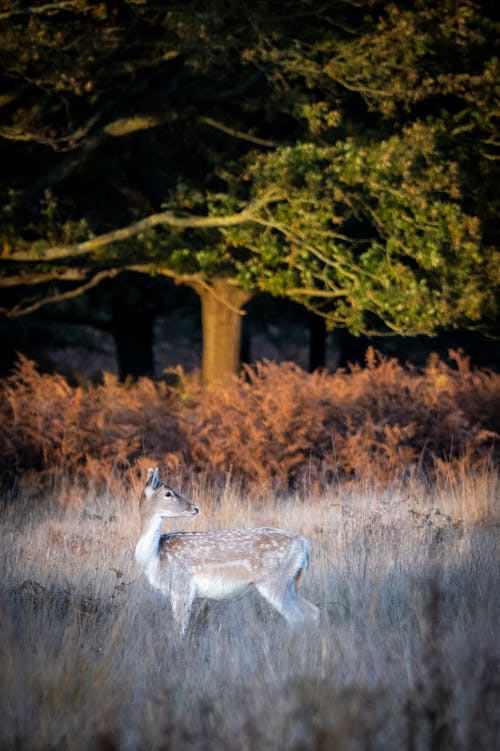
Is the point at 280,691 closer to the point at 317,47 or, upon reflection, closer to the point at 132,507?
the point at 132,507

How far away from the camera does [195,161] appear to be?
17578 millimetres

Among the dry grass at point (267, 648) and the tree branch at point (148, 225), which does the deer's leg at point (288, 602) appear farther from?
the tree branch at point (148, 225)

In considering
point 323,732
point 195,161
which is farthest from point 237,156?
point 323,732

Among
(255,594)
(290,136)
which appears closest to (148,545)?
(255,594)

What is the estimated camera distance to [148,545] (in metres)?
6.68

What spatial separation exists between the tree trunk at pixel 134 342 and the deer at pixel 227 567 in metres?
16.0

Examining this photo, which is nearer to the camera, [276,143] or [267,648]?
[267,648]

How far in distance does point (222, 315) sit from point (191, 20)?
244 inches

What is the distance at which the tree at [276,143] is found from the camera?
1302 centimetres

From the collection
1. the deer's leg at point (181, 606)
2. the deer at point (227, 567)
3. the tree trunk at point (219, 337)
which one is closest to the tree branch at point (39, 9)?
the tree trunk at point (219, 337)

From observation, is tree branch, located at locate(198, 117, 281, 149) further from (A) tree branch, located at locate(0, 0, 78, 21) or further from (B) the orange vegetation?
(B) the orange vegetation

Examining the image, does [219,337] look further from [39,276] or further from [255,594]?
[255,594]

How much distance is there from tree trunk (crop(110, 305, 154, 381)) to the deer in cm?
1598

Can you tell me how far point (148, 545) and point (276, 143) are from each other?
10173mm
